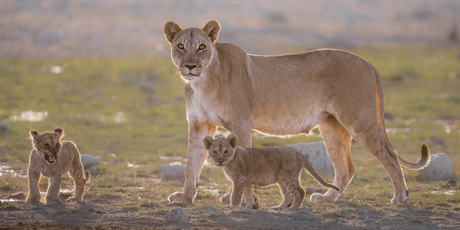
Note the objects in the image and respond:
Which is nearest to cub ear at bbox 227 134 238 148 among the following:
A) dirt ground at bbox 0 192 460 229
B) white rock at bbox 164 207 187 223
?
dirt ground at bbox 0 192 460 229

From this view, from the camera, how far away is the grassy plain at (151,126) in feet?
22.9

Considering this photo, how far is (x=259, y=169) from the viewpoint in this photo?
6.16 metres

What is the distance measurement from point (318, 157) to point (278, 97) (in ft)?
7.64

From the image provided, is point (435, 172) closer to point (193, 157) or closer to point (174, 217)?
point (193, 157)

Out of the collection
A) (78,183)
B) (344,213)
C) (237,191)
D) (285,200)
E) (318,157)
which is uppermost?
(318,157)

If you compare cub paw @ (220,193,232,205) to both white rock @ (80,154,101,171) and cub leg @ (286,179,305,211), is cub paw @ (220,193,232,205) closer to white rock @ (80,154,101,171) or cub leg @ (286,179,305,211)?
cub leg @ (286,179,305,211)

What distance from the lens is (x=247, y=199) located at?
629cm

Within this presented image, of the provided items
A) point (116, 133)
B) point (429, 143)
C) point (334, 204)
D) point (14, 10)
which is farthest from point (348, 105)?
point (14, 10)

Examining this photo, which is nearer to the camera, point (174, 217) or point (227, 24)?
point (174, 217)

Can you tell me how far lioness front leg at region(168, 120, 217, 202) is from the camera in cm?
669

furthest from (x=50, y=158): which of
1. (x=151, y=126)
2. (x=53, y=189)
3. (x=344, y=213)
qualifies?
(x=151, y=126)

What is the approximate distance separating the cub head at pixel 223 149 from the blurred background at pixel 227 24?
17357 millimetres

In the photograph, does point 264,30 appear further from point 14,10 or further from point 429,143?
point 429,143

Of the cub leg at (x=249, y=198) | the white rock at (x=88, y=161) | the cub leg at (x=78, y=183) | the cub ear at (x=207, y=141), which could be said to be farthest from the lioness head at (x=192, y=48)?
the white rock at (x=88, y=161)
